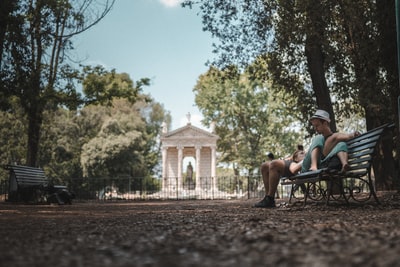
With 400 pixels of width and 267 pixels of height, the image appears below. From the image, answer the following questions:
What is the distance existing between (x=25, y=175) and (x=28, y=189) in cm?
42

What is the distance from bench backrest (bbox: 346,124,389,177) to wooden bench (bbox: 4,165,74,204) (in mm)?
8294

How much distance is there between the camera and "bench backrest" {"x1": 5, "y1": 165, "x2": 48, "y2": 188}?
38.5 feet

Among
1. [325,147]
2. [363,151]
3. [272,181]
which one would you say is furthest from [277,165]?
[363,151]

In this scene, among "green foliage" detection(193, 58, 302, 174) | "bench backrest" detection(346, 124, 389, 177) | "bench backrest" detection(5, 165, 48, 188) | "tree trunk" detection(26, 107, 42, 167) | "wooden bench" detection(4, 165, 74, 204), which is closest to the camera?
"bench backrest" detection(346, 124, 389, 177)

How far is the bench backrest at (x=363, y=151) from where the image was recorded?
6.09 metres

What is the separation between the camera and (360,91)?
10305 mm

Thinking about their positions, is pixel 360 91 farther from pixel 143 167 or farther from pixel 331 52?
pixel 143 167

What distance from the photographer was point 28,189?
12.3m

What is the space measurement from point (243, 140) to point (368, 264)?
39.1m

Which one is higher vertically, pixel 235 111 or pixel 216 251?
pixel 235 111

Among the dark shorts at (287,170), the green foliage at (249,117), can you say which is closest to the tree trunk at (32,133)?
the dark shorts at (287,170)

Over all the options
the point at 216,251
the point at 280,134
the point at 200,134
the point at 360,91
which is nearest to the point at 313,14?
the point at 360,91

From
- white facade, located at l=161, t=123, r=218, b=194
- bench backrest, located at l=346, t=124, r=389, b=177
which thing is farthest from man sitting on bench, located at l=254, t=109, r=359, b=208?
white facade, located at l=161, t=123, r=218, b=194

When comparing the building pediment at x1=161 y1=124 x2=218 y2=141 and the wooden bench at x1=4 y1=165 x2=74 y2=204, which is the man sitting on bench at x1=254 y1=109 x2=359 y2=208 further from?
the building pediment at x1=161 y1=124 x2=218 y2=141
